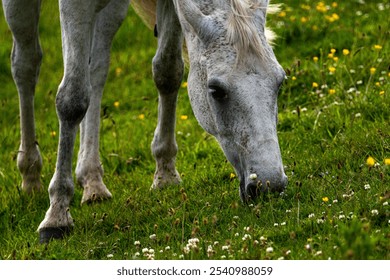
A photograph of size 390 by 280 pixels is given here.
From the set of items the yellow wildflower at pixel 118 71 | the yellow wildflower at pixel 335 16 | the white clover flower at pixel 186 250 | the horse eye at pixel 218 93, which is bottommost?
the yellow wildflower at pixel 118 71

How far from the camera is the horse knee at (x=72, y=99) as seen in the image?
6.42 metres

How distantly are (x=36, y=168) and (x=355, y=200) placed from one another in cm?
343

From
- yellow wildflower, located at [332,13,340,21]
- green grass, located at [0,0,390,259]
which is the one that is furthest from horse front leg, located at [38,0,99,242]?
yellow wildflower, located at [332,13,340,21]

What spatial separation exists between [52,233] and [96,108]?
1789 millimetres

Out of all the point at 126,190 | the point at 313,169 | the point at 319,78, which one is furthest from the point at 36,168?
the point at 319,78

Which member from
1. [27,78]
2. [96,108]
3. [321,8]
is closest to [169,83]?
[96,108]

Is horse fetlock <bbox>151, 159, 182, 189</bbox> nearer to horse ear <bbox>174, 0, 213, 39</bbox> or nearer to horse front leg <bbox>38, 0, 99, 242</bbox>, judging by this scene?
horse front leg <bbox>38, 0, 99, 242</bbox>

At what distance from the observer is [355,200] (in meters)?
5.51

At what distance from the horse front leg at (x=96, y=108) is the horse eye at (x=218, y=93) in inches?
84.8

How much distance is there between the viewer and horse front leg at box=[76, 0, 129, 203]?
7.62 m

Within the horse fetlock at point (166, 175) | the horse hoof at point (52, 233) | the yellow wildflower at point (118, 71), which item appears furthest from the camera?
the yellow wildflower at point (118, 71)

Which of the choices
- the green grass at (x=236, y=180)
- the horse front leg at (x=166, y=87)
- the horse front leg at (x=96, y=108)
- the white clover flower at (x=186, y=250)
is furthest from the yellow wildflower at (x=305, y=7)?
the white clover flower at (x=186, y=250)

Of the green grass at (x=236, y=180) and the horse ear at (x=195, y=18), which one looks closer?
the green grass at (x=236, y=180)

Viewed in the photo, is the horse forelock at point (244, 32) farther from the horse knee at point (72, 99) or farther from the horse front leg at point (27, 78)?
the horse front leg at point (27, 78)
